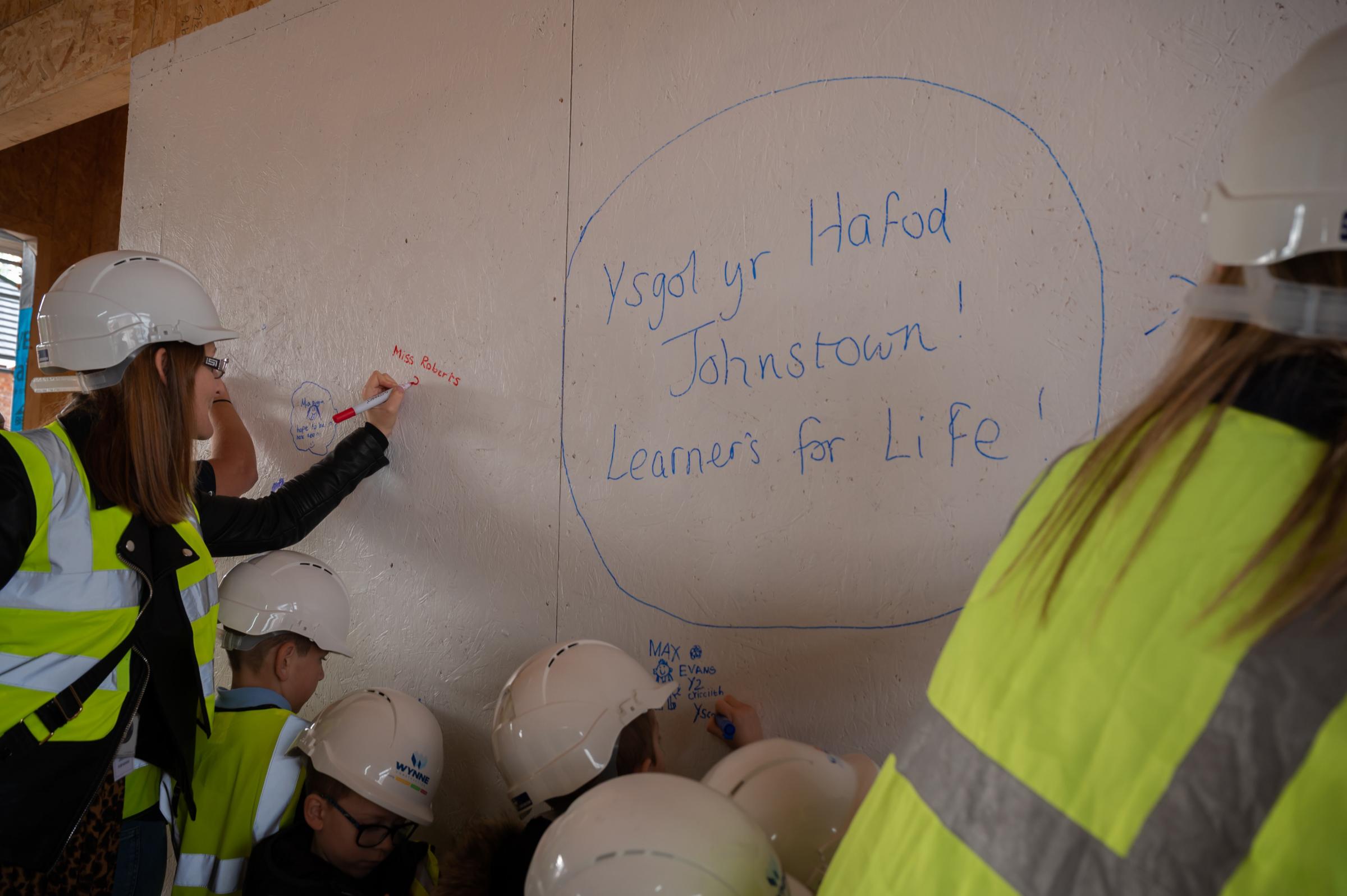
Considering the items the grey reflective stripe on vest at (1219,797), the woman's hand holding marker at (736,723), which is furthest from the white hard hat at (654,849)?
the woman's hand holding marker at (736,723)

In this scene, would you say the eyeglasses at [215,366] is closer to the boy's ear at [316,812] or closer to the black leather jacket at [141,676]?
the black leather jacket at [141,676]

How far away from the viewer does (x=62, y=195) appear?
5.74 meters

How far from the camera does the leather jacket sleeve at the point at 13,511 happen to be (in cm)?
142

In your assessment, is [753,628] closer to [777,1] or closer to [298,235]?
[777,1]

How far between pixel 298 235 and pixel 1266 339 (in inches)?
104

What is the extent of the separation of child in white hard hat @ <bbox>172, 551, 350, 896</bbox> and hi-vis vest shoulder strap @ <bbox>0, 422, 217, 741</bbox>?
1.08 feet

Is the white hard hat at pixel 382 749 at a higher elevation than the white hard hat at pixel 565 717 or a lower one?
lower

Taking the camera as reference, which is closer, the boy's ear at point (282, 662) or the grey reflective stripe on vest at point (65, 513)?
the grey reflective stripe on vest at point (65, 513)

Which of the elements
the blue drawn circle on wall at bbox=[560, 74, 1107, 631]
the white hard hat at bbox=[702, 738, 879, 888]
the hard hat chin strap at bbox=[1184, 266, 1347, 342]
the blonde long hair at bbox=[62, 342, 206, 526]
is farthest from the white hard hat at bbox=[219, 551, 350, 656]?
the hard hat chin strap at bbox=[1184, 266, 1347, 342]

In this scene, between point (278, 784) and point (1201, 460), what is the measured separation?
6.24 ft

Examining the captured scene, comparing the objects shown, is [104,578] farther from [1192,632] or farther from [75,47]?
[75,47]

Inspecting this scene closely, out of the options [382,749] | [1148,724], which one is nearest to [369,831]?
[382,749]

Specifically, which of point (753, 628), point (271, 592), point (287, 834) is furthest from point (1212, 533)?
point (271, 592)

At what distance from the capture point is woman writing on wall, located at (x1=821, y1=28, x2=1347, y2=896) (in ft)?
1.72
